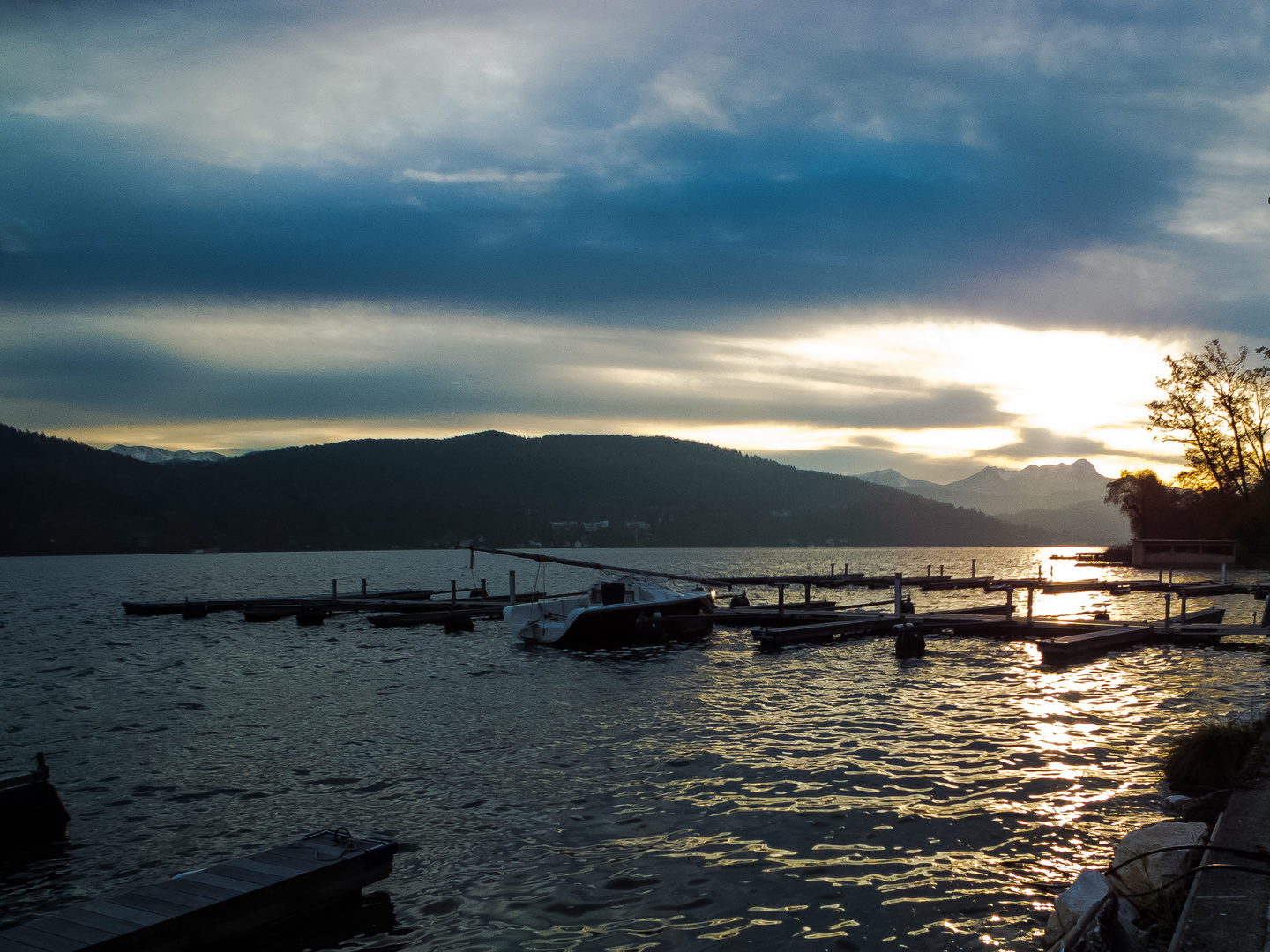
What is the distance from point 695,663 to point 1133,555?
268 feet

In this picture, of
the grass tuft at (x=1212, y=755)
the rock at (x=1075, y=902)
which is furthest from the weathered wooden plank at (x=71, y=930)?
the grass tuft at (x=1212, y=755)

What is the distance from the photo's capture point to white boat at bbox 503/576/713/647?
3108 cm

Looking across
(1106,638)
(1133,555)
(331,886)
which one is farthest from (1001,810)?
(1133,555)

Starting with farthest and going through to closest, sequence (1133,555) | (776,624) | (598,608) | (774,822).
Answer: (1133,555), (776,624), (598,608), (774,822)

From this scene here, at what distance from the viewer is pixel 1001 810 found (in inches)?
431

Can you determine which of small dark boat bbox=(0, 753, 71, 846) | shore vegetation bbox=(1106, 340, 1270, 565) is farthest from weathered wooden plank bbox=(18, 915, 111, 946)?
shore vegetation bbox=(1106, 340, 1270, 565)

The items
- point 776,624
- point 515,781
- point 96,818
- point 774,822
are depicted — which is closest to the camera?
point 774,822

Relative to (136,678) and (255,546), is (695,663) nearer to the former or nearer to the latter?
(136,678)

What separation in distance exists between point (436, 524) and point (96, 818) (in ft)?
621

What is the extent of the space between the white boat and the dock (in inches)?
860

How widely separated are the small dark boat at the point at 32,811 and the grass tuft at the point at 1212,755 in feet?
49.8

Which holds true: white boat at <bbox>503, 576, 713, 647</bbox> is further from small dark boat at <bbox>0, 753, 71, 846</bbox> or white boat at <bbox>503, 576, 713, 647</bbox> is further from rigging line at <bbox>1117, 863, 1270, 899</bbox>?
rigging line at <bbox>1117, 863, 1270, 899</bbox>

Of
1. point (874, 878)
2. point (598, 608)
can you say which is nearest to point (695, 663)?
point (598, 608)

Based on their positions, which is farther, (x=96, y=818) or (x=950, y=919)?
(x=96, y=818)
